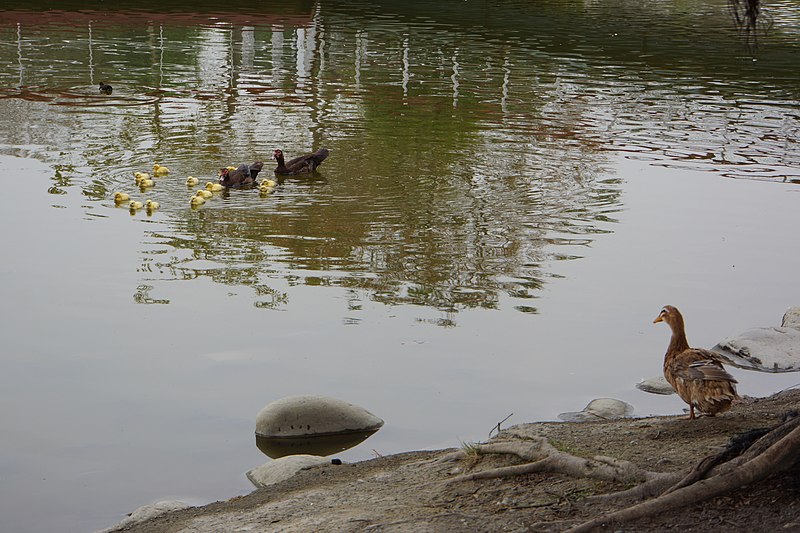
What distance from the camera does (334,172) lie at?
1656cm

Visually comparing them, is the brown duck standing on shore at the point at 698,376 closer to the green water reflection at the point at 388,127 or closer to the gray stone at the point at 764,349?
the gray stone at the point at 764,349

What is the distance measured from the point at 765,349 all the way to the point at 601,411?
6.91 ft

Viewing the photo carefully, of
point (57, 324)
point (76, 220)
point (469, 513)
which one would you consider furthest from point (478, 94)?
point (469, 513)

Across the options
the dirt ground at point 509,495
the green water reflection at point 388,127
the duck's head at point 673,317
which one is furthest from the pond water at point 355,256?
the duck's head at point 673,317

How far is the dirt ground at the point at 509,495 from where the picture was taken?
581 centimetres

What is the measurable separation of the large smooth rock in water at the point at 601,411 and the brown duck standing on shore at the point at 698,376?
1.23 metres

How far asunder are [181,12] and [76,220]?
26.4m

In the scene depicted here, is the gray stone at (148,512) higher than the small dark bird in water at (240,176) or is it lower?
lower

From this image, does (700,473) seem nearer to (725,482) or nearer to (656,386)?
(725,482)

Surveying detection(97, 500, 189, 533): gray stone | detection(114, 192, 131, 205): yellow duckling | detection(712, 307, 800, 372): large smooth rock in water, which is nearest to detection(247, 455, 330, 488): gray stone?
detection(97, 500, 189, 533): gray stone

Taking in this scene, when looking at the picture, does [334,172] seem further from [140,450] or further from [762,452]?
[762,452]

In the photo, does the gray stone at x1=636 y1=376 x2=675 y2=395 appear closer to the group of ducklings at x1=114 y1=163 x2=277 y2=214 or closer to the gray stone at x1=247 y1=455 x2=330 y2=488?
the gray stone at x1=247 y1=455 x2=330 y2=488

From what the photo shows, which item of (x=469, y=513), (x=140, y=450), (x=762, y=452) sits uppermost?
(x=762, y=452)

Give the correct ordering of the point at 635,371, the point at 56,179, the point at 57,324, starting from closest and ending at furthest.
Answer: the point at 635,371 → the point at 57,324 → the point at 56,179
